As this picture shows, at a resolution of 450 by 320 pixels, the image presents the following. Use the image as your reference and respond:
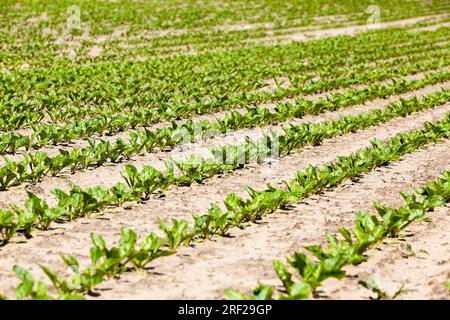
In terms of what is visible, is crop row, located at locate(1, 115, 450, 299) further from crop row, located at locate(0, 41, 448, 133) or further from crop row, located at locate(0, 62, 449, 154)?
crop row, located at locate(0, 41, 448, 133)

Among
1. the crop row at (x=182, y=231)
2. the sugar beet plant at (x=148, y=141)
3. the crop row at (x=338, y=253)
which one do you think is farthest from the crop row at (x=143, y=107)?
the crop row at (x=338, y=253)

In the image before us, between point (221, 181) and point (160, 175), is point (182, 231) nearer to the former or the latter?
point (160, 175)

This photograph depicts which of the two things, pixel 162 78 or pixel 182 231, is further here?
pixel 162 78

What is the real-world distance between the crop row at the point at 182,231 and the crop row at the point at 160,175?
136 mm

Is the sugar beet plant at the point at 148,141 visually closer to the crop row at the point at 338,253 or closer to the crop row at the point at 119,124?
the crop row at the point at 119,124

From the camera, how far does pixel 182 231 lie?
5.43m

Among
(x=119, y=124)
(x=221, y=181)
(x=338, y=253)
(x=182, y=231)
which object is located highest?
(x=119, y=124)

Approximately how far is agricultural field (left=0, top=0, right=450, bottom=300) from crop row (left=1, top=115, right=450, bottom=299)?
18 mm

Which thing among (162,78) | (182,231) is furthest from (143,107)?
(182,231)

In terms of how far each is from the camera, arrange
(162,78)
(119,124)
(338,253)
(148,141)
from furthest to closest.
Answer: (162,78), (119,124), (148,141), (338,253)

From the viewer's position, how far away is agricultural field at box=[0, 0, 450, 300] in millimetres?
4844

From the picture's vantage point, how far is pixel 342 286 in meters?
4.82

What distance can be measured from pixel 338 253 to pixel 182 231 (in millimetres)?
1438
